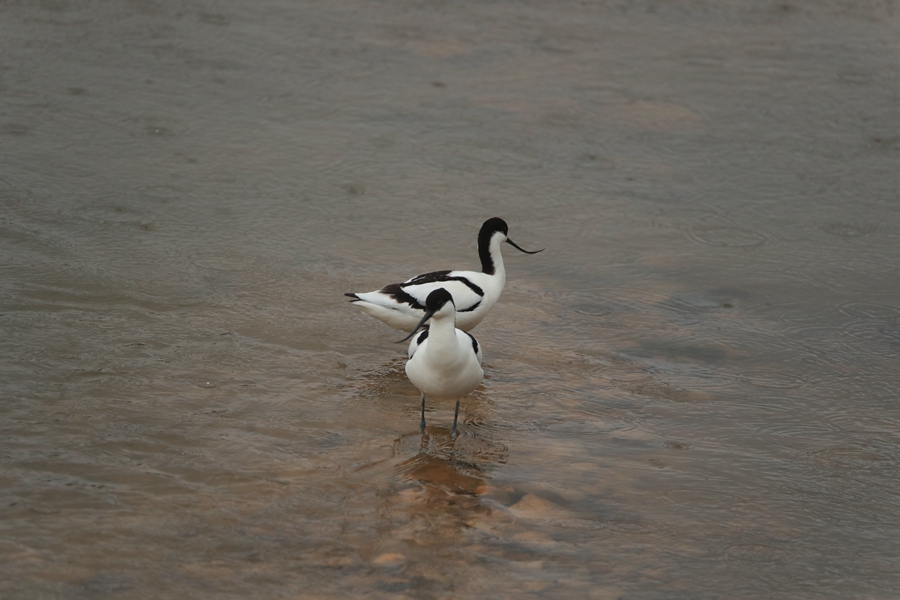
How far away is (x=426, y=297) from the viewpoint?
7047mm

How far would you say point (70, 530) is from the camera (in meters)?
4.79

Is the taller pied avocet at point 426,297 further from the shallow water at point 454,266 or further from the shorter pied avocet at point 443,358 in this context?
the shorter pied avocet at point 443,358

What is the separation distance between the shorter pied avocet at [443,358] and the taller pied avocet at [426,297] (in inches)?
35.7

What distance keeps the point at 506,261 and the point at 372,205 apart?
4.47 feet

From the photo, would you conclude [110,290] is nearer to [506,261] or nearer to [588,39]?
[506,261]

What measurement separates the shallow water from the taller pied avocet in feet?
1.09

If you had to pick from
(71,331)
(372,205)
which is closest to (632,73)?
(372,205)

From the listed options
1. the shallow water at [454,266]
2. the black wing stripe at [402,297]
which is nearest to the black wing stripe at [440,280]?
the black wing stripe at [402,297]

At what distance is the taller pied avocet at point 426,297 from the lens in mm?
6988

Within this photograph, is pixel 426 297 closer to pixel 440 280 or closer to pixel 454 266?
pixel 440 280

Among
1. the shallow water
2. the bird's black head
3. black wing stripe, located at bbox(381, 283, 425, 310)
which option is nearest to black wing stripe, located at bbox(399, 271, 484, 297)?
black wing stripe, located at bbox(381, 283, 425, 310)

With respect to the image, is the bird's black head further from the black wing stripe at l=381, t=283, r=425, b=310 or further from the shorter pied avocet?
the shorter pied avocet

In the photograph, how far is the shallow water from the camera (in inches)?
195

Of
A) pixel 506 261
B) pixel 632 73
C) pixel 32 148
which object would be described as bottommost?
pixel 506 261
